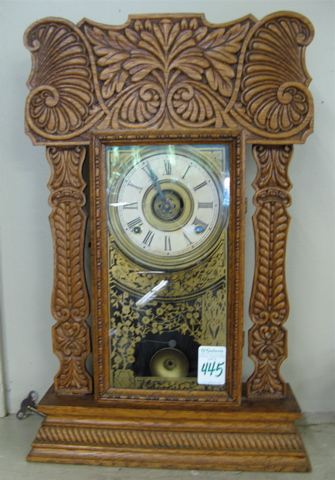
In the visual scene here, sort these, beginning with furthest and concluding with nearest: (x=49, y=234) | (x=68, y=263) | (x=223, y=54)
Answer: (x=49, y=234) → (x=68, y=263) → (x=223, y=54)

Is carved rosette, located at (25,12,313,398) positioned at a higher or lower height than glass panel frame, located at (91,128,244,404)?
higher

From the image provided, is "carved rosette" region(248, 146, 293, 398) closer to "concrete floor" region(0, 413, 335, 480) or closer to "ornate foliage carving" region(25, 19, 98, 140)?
"concrete floor" region(0, 413, 335, 480)

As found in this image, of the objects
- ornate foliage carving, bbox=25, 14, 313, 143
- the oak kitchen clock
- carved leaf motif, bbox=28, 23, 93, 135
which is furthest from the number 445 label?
carved leaf motif, bbox=28, 23, 93, 135

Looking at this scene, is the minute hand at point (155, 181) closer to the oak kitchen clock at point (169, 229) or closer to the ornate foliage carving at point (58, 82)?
the oak kitchen clock at point (169, 229)

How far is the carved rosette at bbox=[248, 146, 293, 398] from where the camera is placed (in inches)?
43.7

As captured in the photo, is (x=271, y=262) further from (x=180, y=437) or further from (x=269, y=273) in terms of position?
(x=180, y=437)

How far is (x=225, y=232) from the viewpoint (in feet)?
3.72

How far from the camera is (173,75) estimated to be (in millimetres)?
1085

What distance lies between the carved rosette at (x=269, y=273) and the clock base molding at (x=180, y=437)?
3.0 inches

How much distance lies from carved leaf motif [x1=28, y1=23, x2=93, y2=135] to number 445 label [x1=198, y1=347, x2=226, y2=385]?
0.67 m

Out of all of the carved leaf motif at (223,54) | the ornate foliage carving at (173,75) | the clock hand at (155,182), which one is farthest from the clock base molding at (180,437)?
the carved leaf motif at (223,54)

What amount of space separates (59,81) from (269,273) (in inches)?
28.0

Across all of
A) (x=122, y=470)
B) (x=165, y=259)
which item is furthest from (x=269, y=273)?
(x=122, y=470)

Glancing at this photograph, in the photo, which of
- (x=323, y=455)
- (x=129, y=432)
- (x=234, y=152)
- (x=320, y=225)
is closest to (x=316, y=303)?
(x=320, y=225)
